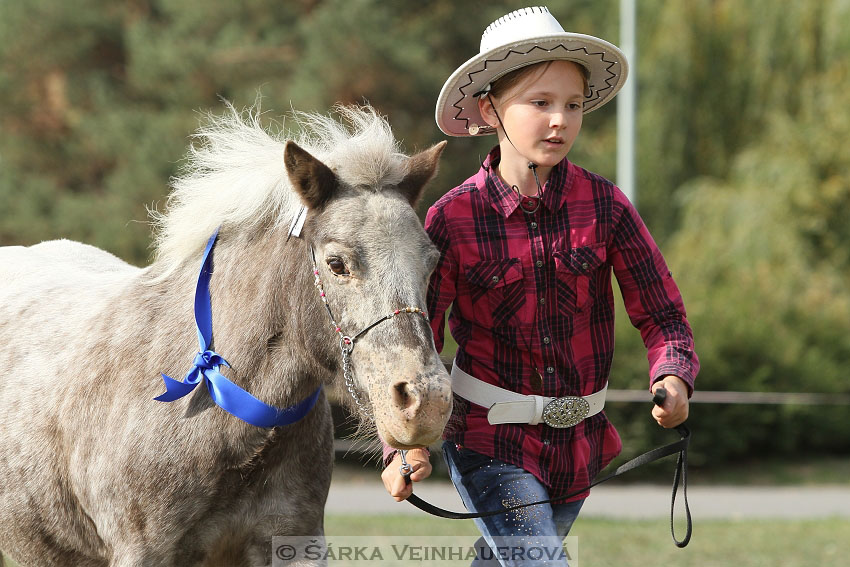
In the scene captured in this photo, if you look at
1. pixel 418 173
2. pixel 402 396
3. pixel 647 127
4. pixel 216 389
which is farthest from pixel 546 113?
pixel 647 127

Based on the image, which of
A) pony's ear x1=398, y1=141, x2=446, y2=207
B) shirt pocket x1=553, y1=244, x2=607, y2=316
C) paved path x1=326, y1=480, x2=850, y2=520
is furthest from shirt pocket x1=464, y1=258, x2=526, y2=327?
paved path x1=326, y1=480, x2=850, y2=520

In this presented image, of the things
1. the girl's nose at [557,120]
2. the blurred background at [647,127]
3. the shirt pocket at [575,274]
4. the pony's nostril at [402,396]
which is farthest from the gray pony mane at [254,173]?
the blurred background at [647,127]

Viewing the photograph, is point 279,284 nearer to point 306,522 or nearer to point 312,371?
point 312,371

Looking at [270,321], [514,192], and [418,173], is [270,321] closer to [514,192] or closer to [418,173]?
[418,173]

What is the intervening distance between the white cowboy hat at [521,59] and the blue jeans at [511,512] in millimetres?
1136

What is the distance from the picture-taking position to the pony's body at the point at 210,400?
2865 mm

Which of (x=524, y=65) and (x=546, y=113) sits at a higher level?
(x=524, y=65)

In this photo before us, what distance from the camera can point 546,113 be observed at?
324 centimetres

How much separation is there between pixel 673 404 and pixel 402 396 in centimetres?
91

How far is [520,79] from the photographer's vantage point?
332 centimetres

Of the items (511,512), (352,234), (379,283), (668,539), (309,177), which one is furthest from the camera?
(668,539)

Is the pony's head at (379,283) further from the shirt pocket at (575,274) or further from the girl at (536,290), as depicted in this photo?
the shirt pocket at (575,274)

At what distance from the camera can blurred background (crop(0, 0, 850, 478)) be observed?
1472 cm

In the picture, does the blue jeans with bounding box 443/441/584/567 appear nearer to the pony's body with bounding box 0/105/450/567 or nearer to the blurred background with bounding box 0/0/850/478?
the pony's body with bounding box 0/105/450/567
